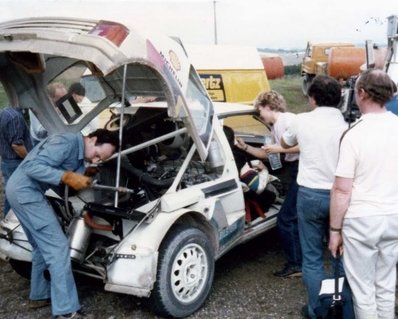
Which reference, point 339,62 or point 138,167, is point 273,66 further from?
point 138,167

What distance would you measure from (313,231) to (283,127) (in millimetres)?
1239

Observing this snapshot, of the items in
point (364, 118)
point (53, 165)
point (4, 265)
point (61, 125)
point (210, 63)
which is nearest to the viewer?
point (364, 118)

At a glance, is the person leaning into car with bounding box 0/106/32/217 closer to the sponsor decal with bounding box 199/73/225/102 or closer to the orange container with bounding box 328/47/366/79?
the sponsor decal with bounding box 199/73/225/102

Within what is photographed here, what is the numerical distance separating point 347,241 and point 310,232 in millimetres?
532

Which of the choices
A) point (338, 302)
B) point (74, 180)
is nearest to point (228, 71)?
point (74, 180)

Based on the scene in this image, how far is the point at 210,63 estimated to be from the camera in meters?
9.35

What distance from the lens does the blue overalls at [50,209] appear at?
3641mm

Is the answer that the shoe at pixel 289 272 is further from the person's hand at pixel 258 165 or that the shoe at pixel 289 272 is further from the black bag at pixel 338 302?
the black bag at pixel 338 302

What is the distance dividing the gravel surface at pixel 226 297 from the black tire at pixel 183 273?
17 centimetres

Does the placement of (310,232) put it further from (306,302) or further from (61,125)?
(61,125)

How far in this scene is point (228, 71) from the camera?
947 cm

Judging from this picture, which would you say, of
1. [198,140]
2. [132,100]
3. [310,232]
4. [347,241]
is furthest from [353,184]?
[132,100]

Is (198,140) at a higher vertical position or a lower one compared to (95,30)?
lower

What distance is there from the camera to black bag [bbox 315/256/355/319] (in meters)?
3.37
